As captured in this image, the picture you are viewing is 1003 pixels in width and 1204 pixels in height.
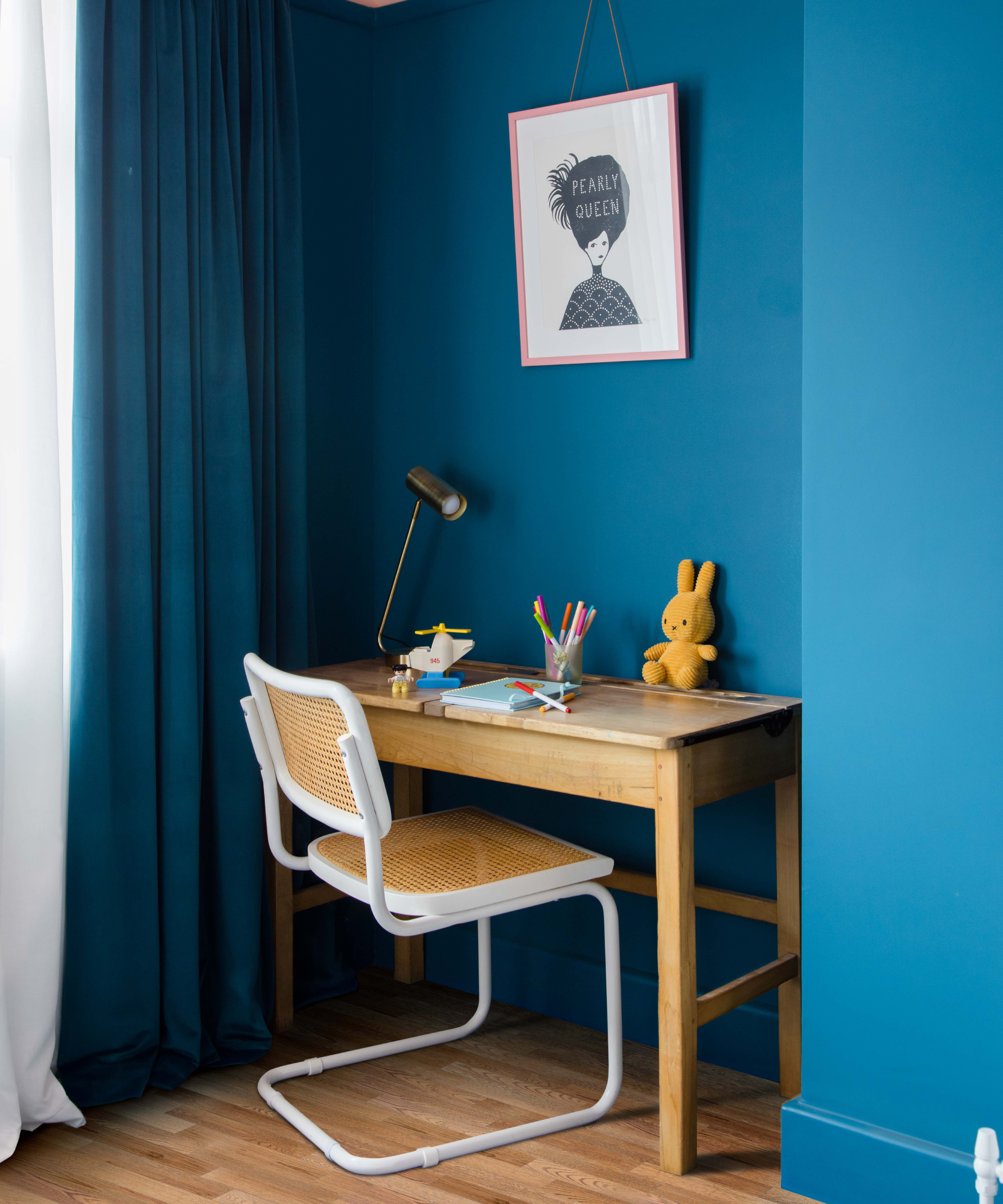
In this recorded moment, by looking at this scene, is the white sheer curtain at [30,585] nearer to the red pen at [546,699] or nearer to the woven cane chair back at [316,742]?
the woven cane chair back at [316,742]

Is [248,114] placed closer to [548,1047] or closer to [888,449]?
[888,449]

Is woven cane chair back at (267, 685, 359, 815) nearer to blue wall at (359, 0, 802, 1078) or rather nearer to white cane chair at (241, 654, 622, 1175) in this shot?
white cane chair at (241, 654, 622, 1175)

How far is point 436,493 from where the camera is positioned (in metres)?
2.83

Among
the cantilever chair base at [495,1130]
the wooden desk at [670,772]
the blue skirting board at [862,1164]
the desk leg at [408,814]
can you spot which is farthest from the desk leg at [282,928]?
the blue skirting board at [862,1164]

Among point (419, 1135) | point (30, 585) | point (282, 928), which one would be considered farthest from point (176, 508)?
point (419, 1135)

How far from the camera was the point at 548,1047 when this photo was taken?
269cm

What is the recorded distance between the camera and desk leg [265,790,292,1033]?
2.77m

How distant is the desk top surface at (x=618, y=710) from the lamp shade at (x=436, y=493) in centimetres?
38

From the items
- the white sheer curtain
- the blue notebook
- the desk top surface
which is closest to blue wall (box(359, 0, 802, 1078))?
the desk top surface

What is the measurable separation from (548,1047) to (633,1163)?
51 centimetres

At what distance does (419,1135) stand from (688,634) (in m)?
1.09

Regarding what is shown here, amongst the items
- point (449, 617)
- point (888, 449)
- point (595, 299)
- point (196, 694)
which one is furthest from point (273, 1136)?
point (595, 299)

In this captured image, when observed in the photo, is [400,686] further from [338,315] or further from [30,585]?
[338,315]

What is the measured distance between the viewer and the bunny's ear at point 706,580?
8.36 feet
